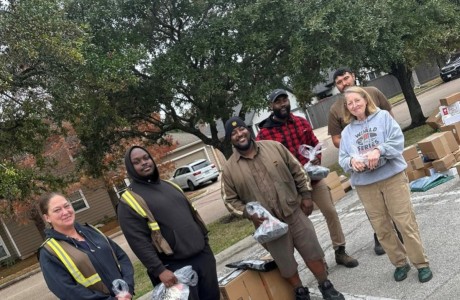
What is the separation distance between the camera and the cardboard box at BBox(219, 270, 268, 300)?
371 cm

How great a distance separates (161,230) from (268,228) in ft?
3.02

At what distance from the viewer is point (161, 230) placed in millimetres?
3295

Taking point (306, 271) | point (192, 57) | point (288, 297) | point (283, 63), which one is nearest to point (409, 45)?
point (283, 63)

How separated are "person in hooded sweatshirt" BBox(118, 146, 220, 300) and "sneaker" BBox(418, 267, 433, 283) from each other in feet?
5.89

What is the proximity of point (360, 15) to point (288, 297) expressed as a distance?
7.14 m

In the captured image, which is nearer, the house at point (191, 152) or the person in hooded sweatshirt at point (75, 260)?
the person in hooded sweatshirt at point (75, 260)

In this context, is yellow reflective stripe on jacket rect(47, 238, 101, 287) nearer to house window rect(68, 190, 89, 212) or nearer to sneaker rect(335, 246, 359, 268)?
sneaker rect(335, 246, 359, 268)

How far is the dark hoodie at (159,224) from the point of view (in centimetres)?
320

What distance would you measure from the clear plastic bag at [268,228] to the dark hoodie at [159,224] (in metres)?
0.50

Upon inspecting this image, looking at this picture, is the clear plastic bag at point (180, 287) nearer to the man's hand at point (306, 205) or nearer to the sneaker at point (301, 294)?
the sneaker at point (301, 294)

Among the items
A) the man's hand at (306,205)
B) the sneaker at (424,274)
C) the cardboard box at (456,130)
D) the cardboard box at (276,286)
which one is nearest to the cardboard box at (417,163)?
the cardboard box at (456,130)

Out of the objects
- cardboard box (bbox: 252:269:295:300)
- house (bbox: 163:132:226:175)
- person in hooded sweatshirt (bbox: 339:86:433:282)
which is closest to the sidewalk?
person in hooded sweatshirt (bbox: 339:86:433:282)

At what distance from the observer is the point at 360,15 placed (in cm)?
909

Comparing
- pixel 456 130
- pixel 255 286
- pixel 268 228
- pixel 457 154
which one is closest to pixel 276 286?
pixel 255 286
